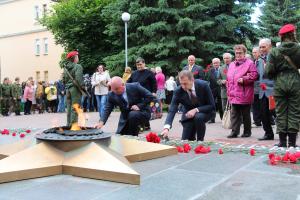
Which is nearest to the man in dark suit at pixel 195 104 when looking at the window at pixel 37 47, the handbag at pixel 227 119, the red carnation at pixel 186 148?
the red carnation at pixel 186 148

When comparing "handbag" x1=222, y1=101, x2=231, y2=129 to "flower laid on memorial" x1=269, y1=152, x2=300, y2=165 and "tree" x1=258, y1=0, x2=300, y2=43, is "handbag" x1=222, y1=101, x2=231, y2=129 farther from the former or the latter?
"tree" x1=258, y1=0, x2=300, y2=43

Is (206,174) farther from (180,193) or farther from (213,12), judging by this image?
(213,12)

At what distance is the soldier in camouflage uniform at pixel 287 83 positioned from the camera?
6.47 meters

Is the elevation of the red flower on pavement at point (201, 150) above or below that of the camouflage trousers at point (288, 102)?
below

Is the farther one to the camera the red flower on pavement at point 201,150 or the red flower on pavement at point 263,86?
the red flower on pavement at point 263,86

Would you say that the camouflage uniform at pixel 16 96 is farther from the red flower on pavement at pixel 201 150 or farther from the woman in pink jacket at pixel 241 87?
the red flower on pavement at pixel 201 150

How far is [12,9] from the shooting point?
4931 cm

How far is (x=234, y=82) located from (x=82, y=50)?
2019 centimetres

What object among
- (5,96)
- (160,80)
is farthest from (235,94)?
(5,96)

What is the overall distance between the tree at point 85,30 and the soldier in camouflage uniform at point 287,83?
21.3m

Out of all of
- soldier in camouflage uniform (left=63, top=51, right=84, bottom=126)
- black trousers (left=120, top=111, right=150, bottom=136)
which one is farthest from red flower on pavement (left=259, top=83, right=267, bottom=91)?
soldier in camouflage uniform (left=63, top=51, right=84, bottom=126)

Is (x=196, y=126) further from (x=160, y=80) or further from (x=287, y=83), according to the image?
(x=160, y=80)

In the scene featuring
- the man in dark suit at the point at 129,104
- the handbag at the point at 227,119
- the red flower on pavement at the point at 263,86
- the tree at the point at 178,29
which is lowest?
the handbag at the point at 227,119

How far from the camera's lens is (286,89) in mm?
6473
